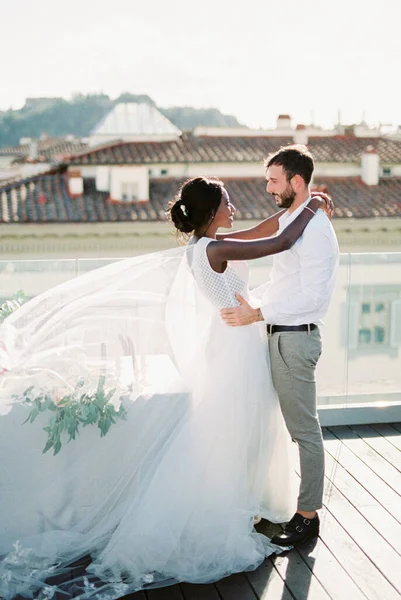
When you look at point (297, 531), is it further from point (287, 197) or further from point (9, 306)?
point (9, 306)

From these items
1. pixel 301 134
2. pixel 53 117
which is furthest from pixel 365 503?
pixel 53 117

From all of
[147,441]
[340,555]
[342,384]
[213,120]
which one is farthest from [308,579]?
[213,120]

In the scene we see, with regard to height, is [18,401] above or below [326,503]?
above

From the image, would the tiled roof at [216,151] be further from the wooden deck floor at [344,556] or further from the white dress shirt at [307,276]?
the white dress shirt at [307,276]

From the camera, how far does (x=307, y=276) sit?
104 inches

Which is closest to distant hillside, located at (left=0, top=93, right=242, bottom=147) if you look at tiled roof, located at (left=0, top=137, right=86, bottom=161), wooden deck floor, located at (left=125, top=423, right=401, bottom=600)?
tiled roof, located at (left=0, top=137, right=86, bottom=161)

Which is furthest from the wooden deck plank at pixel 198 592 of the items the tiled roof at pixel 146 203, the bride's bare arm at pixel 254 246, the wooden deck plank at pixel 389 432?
the tiled roof at pixel 146 203

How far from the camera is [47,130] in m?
42.5

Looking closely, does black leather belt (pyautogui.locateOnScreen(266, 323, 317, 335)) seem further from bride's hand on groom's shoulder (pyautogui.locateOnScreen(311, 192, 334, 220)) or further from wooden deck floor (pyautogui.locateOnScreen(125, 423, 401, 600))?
wooden deck floor (pyautogui.locateOnScreen(125, 423, 401, 600))

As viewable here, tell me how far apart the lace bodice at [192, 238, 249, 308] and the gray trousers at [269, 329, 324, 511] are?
22 centimetres

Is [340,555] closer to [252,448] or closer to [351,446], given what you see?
[252,448]

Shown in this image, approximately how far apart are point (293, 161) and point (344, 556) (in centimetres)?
139

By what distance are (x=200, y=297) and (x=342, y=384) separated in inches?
70.7

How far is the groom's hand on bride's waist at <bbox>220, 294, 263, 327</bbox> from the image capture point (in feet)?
8.70
